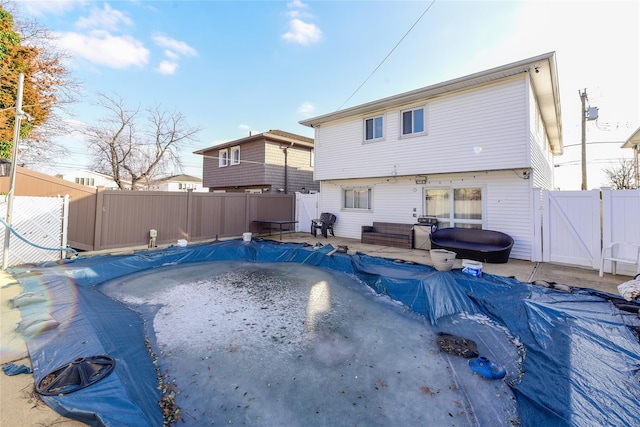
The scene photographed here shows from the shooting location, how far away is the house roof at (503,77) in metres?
6.54

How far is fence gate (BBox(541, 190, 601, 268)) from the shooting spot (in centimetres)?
581

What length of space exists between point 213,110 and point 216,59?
262 inches

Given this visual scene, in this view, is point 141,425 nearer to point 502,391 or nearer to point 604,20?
point 502,391

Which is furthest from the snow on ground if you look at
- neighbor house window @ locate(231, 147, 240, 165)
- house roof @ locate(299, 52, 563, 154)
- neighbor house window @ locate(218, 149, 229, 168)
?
neighbor house window @ locate(218, 149, 229, 168)

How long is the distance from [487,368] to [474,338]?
0.83m

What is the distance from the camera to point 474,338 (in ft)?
11.7

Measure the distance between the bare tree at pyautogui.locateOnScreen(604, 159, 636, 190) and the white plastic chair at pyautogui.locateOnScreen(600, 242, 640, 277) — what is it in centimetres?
1580

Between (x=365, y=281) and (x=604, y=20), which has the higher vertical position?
(x=604, y=20)

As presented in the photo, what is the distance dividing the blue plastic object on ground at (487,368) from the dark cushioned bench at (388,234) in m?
5.71

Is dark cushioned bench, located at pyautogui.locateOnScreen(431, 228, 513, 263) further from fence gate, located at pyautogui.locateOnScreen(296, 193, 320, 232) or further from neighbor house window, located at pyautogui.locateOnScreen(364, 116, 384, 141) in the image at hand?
fence gate, located at pyautogui.locateOnScreen(296, 193, 320, 232)

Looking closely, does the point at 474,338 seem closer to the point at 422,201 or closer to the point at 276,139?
the point at 422,201

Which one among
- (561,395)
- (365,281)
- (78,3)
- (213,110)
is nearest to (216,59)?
(78,3)

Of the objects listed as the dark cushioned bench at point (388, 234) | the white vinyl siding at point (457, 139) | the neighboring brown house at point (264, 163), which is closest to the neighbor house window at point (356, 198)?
the white vinyl siding at point (457, 139)

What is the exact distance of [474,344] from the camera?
3.42m
